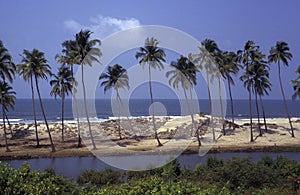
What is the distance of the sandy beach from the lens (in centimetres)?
3953

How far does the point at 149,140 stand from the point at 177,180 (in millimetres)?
27168

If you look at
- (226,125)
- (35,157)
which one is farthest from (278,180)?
(226,125)

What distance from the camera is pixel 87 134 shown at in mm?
55906

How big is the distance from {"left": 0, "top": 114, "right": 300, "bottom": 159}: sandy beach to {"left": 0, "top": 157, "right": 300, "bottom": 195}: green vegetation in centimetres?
1459

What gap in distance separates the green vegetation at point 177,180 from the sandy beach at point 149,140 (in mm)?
14592

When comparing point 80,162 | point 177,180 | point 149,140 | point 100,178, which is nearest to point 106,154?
point 80,162

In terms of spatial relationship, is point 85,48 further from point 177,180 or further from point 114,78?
point 177,180

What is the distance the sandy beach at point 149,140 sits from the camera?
130 feet

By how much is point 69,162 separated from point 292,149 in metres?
26.7

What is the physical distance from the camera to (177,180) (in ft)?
71.1

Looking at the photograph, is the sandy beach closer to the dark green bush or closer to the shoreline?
the shoreline

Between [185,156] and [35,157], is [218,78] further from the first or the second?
[35,157]

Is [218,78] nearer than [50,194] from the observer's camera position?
No

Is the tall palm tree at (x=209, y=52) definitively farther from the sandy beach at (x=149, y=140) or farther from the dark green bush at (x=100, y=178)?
the dark green bush at (x=100, y=178)
